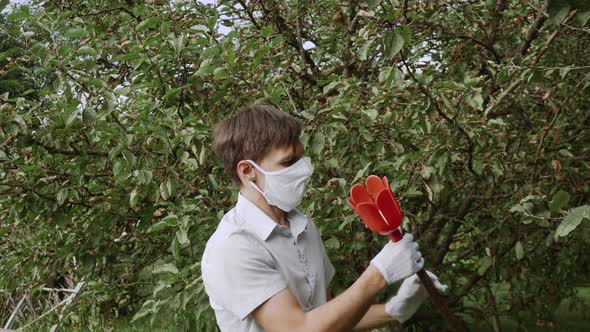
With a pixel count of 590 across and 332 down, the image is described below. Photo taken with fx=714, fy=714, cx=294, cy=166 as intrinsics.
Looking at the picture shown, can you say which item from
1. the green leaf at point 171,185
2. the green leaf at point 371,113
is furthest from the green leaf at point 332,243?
the green leaf at point 171,185

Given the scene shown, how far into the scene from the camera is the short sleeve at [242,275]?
6.26ft

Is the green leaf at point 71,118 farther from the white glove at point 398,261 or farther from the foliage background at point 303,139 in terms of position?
the white glove at point 398,261

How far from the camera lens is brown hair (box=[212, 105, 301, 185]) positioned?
6.95ft

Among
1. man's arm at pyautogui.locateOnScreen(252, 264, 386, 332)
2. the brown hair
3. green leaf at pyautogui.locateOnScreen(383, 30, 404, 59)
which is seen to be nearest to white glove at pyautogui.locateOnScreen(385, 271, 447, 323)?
man's arm at pyautogui.locateOnScreen(252, 264, 386, 332)

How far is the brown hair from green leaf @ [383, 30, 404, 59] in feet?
1.40

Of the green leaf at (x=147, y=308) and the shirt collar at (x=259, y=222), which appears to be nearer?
the shirt collar at (x=259, y=222)

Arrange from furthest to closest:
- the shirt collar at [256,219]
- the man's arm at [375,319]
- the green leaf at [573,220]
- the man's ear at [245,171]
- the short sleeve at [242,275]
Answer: the man's arm at [375,319]
the man's ear at [245,171]
the shirt collar at [256,219]
the short sleeve at [242,275]
the green leaf at [573,220]

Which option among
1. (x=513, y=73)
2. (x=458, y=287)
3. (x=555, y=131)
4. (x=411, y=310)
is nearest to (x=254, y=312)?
(x=411, y=310)

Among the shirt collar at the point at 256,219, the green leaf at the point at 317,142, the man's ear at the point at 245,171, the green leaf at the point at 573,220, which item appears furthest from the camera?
the green leaf at the point at 317,142

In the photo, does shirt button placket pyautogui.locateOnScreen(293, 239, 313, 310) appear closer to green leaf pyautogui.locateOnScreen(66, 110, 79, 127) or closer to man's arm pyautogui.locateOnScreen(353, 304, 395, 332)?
man's arm pyautogui.locateOnScreen(353, 304, 395, 332)

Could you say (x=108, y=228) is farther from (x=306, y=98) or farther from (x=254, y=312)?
(x=254, y=312)

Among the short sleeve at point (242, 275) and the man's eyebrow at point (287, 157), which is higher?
the man's eyebrow at point (287, 157)

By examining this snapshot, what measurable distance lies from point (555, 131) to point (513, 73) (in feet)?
2.32

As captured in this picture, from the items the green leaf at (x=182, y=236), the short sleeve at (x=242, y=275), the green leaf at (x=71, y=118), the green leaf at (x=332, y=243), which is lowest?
the green leaf at (x=332, y=243)
